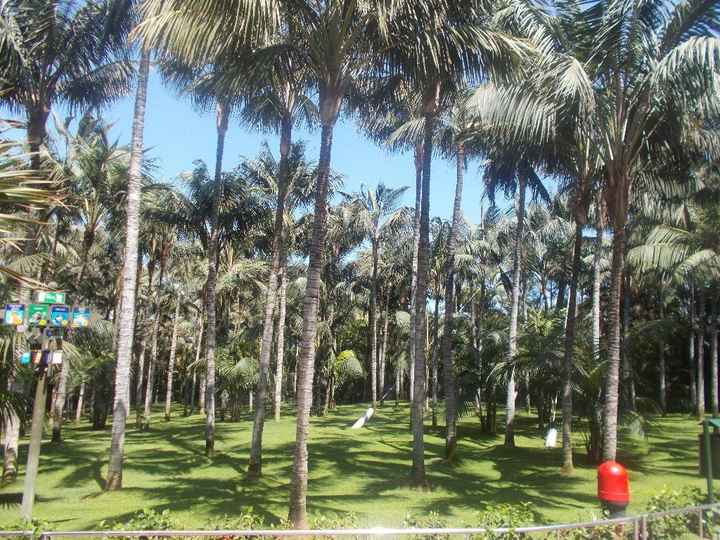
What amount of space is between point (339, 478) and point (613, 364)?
25.3ft

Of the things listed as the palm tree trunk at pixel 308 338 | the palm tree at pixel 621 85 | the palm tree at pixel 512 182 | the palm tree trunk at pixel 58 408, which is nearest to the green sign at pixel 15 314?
the palm tree trunk at pixel 308 338

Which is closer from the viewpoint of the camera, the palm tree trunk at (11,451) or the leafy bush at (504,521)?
the leafy bush at (504,521)

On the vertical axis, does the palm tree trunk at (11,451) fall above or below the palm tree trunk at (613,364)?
below

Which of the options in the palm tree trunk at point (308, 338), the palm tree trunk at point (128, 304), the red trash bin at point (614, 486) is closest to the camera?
the red trash bin at point (614, 486)

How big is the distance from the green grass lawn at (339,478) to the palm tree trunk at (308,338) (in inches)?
44.7

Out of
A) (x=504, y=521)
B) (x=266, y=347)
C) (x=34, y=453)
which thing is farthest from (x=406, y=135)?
(x=504, y=521)

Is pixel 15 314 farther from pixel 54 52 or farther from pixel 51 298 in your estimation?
pixel 54 52

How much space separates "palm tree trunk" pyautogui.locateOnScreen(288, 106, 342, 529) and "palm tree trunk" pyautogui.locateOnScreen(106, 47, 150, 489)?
19.5 feet

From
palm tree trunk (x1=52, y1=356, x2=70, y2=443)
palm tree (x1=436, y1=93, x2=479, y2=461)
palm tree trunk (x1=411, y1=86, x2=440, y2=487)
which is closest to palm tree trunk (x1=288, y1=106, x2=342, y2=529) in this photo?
palm tree trunk (x1=411, y1=86, x2=440, y2=487)

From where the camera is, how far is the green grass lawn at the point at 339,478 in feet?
38.9

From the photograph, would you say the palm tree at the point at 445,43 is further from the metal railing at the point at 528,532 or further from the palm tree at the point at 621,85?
the metal railing at the point at 528,532

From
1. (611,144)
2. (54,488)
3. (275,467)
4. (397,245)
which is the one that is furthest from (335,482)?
(397,245)

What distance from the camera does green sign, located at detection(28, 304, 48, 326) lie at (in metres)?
9.06

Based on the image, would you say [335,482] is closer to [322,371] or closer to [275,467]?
[275,467]
